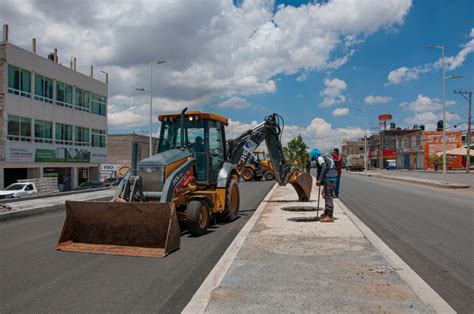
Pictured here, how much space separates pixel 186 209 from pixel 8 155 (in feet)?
84.3

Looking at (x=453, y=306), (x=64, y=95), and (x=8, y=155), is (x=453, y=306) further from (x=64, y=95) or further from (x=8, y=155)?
(x=64, y=95)

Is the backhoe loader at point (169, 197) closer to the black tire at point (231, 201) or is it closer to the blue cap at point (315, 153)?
the black tire at point (231, 201)

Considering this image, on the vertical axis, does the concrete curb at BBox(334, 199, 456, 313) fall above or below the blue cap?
below

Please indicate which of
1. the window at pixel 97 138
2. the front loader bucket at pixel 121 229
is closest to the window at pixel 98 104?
the window at pixel 97 138

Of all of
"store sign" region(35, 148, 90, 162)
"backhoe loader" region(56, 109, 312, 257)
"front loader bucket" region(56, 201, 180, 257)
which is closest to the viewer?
"front loader bucket" region(56, 201, 180, 257)

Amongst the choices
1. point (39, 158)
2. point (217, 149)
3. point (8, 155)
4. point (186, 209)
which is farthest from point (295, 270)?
point (39, 158)

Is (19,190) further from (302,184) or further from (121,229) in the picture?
(121,229)

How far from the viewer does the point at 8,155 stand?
2944cm

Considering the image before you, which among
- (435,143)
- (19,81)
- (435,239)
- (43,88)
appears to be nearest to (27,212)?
(435,239)

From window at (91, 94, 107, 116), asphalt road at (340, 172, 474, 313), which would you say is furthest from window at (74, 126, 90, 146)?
asphalt road at (340, 172, 474, 313)

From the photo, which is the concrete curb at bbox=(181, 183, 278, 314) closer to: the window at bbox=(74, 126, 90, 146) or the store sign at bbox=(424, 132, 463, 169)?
the window at bbox=(74, 126, 90, 146)

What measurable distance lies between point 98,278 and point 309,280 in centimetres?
283

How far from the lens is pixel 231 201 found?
35.2ft

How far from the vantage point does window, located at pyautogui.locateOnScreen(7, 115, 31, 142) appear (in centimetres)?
2992
